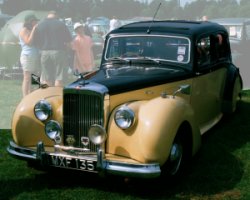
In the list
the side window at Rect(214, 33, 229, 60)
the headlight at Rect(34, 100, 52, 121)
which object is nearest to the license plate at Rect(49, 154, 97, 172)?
the headlight at Rect(34, 100, 52, 121)

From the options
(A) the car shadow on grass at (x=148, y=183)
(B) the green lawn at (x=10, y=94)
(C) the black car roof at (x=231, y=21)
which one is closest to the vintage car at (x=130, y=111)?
(A) the car shadow on grass at (x=148, y=183)

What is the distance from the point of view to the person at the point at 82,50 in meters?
8.76

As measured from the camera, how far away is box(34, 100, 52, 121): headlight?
4.65 m

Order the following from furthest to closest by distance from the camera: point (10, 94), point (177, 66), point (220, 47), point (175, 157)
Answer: point (10, 94)
point (220, 47)
point (177, 66)
point (175, 157)

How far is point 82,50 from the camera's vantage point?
8797 millimetres

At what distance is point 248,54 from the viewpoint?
1064cm

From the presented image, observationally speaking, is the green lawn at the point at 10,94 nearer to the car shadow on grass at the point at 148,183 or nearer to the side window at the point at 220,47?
the car shadow on grass at the point at 148,183

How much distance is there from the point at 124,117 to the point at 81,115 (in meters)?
0.49

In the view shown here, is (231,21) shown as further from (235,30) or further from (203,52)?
(203,52)

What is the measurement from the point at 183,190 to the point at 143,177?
0.72 meters

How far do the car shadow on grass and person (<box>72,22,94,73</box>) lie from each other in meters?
3.74

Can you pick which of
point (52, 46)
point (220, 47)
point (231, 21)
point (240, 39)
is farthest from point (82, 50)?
point (240, 39)

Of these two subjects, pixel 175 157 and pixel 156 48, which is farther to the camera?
pixel 156 48

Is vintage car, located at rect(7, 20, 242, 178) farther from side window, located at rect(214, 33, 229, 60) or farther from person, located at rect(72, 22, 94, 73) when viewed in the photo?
person, located at rect(72, 22, 94, 73)
